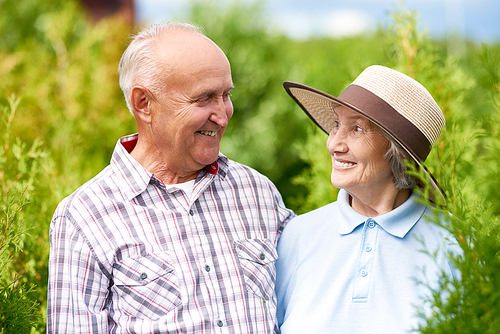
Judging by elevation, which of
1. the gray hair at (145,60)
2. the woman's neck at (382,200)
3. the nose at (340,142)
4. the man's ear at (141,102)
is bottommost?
the woman's neck at (382,200)

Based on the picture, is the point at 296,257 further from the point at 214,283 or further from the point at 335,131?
the point at 335,131

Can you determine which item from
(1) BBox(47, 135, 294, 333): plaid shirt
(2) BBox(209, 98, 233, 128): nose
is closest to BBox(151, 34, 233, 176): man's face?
(2) BBox(209, 98, 233, 128): nose

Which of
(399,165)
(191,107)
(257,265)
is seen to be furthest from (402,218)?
(191,107)

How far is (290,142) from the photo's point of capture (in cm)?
956

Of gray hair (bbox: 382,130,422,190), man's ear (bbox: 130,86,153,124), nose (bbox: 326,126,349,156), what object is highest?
man's ear (bbox: 130,86,153,124)

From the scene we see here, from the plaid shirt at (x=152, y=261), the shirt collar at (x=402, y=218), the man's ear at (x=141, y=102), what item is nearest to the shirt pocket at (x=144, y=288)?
the plaid shirt at (x=152, y=261)

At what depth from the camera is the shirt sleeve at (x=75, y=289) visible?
190 cm

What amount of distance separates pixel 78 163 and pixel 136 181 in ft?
8.52

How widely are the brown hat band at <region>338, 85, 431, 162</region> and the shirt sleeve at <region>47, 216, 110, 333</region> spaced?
49.4 inches

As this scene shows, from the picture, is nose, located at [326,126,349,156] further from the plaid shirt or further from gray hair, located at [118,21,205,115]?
gray hair, located at [118,21,205,115]

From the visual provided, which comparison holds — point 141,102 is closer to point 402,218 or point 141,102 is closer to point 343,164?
point 343,164

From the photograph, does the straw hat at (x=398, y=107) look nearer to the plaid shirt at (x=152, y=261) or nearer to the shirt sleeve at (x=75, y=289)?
the plaid shirt at (x=152, y=261)

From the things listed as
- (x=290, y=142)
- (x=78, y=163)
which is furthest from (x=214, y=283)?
(x=290, y=142)

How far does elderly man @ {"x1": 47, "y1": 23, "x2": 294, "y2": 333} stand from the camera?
1947 mm
